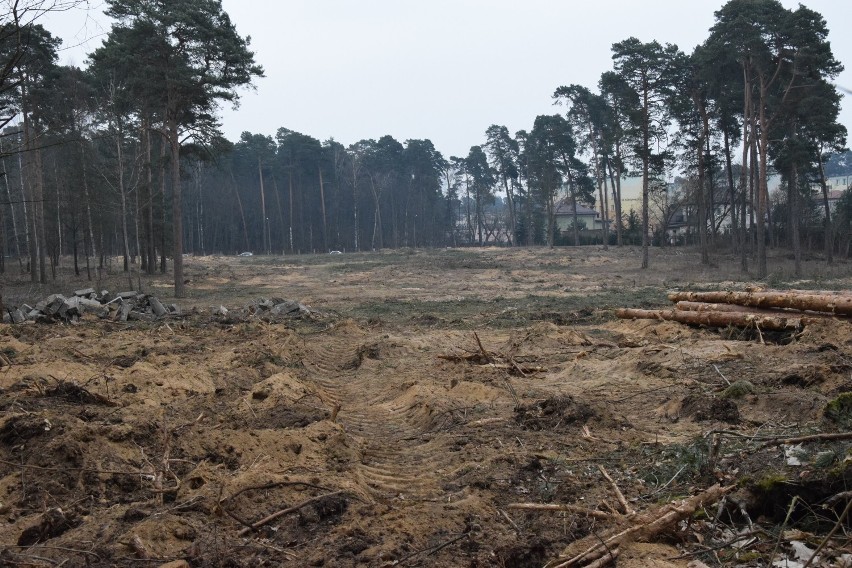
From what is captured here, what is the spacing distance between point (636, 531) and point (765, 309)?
35.2 ft

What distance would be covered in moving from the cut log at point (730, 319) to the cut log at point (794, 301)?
0.30 meters

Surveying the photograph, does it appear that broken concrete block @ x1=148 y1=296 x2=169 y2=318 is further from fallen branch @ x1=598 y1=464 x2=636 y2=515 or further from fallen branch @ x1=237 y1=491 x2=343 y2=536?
fallen branch @ x1=598 y1=464 x2=636 y2=515

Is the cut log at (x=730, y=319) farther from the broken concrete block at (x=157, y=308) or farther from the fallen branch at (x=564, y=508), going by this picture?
the broken concrete block at (x=157, y=308)

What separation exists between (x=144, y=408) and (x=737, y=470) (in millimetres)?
6193

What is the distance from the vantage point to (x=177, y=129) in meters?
28.8

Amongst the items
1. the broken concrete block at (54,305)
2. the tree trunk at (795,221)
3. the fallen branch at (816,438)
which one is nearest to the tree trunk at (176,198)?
the broken concrete block at (54,305)

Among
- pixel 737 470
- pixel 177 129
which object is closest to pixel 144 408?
pixel 737 470

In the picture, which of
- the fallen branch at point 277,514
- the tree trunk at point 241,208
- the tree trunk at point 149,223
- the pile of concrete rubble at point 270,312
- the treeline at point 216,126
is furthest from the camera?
the tree trunk at point 241,208

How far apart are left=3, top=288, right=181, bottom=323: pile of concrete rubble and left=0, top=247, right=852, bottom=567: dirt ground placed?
3225 millimetres

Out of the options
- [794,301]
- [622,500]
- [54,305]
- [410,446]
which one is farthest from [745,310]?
[54,305]

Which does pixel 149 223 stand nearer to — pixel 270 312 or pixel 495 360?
pixel 270 312

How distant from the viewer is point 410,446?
7.48m

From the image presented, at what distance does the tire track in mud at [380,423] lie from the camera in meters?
6.07

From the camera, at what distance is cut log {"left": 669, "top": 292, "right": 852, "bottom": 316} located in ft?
40.3
